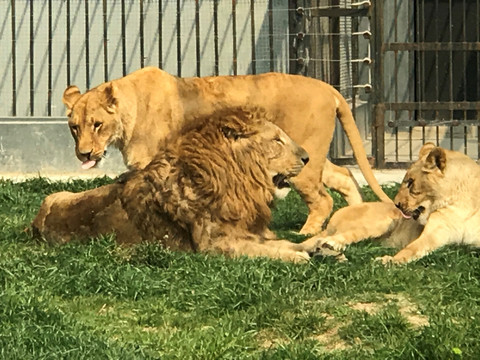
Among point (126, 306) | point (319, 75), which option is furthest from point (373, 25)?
point (126, 306)

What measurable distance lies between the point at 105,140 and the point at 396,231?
6.51ft

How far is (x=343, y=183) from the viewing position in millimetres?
8422

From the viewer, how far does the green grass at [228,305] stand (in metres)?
4.67

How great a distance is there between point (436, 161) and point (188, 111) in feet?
5.97

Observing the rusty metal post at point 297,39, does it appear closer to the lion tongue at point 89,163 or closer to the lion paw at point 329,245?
the lion tongue at point 89,163

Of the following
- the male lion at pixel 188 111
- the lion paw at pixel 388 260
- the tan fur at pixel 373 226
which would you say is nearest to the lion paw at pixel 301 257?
the lion paw at pixel 388 260

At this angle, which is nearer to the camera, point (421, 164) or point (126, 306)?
point (126, 306)

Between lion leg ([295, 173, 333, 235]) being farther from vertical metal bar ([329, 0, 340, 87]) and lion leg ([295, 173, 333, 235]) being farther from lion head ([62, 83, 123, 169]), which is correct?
vertical metal bar ([329, 0, 340, 87])

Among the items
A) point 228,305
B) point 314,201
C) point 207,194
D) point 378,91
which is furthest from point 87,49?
point 228,305

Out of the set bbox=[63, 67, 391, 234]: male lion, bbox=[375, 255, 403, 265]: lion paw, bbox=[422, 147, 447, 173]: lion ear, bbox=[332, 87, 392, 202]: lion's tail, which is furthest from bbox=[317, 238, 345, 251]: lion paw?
bbox=[332, 87, 392, 202]: lion's tail

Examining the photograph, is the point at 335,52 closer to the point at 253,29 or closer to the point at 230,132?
the point at 253,29

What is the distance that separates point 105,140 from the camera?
7.62 m

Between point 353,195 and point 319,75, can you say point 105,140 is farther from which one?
point 319,75

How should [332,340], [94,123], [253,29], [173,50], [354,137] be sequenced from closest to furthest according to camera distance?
[332,340] → [94,123] → [354,137] → [253,29] → [173,50]
